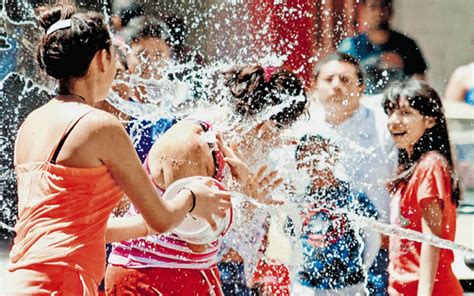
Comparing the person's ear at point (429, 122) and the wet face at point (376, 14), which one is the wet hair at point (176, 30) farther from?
the person's ear at point (429, 122)

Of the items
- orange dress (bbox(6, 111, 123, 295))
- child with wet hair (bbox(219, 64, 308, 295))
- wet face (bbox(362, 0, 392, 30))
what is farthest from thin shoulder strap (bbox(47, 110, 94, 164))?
wet face (bbox(362, 0, 392, 30))

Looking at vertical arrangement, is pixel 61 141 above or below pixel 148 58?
above

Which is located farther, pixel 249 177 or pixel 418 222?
pixel 418 222

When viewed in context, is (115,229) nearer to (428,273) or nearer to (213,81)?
(428,273)

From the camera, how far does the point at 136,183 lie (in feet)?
7.14

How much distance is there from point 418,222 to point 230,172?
94cm

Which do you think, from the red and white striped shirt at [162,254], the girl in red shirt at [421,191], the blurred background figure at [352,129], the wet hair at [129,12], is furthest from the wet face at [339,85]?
the red and white striped shirt at [162,254]

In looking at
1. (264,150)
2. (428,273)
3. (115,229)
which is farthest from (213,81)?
(115,229)

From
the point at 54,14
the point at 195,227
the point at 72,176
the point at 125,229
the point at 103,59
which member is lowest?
the point at 195,227

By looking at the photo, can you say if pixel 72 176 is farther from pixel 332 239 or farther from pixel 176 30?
pixel 176 30

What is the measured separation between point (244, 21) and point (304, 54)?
1.85 feet

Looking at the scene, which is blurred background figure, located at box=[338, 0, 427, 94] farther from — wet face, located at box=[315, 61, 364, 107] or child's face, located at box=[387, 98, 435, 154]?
child's face, located at box=[387, 98, 435, 154]

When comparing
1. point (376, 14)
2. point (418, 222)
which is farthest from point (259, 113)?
point (376, 14)

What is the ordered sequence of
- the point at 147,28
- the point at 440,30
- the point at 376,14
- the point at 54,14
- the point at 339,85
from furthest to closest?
the point at 440,30 → the point at 376,14 → the point at 147,28 → the point at 339,85 → the point at 54,14
